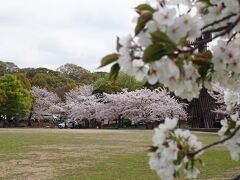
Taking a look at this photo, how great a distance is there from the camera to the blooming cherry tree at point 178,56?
3.85 ft

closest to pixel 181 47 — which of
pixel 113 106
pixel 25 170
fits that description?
pixel 25 170

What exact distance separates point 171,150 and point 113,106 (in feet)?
130

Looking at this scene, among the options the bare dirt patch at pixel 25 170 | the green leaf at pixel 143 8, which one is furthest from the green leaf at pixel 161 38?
the bare dirt patch at pixel 25 170

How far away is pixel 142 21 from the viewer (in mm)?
1222

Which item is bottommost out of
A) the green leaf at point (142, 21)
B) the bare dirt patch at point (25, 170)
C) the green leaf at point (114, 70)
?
the bare dirt patch at point (25, 170)

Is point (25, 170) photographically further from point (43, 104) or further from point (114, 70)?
point (43, 104)

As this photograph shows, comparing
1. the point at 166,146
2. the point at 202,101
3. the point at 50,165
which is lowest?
the point at 50,165

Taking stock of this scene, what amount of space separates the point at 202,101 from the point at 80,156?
25.3 metres

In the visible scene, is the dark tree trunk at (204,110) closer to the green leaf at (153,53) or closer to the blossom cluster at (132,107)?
the blossom cluster at (132,107)

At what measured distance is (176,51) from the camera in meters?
1.20

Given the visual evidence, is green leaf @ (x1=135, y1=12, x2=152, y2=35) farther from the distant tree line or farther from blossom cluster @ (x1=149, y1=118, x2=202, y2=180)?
the distant tree line

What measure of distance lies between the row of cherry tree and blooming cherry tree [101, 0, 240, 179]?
32121mm

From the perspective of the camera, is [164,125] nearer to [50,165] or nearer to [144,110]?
[50,165]

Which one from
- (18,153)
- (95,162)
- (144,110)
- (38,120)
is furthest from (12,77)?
(95,162)
